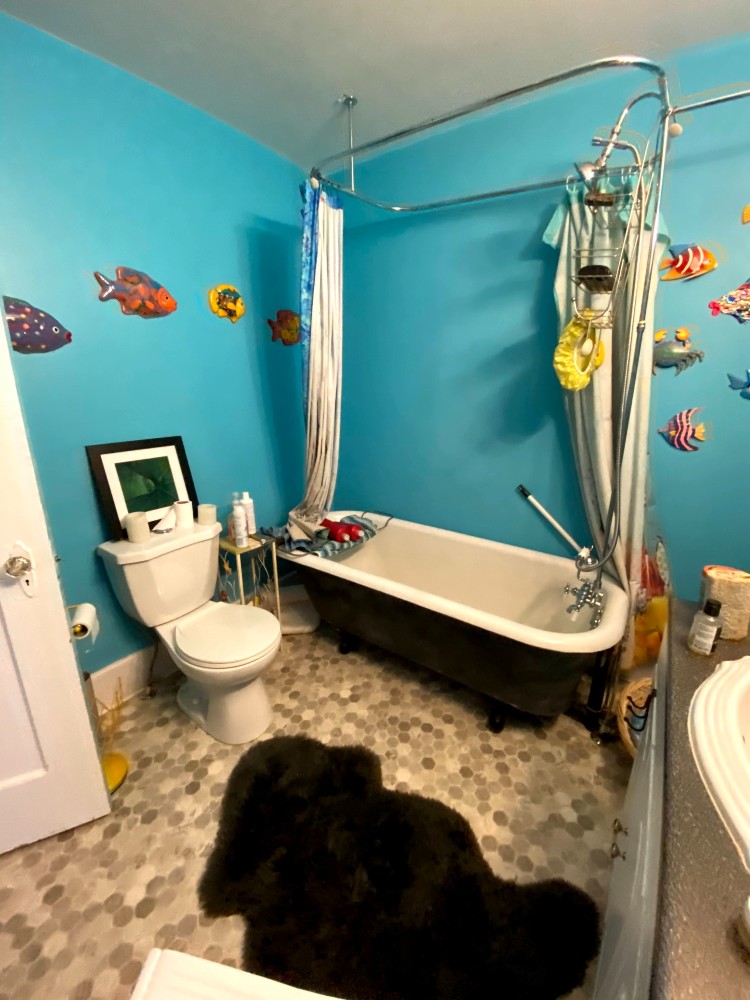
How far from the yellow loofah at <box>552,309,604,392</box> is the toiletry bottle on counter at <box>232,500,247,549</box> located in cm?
153

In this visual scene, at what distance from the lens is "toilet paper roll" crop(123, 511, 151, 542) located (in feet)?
5.56

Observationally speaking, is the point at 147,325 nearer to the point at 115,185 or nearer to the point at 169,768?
the point at 115,185

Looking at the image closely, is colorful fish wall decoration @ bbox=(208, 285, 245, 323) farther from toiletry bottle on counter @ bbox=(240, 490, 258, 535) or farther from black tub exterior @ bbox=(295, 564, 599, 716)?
black tub exterior @ bbox=(295, 564, 599, 716)

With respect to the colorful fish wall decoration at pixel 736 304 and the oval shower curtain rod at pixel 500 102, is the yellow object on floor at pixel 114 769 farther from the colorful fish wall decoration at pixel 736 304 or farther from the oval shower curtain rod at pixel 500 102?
the colorful fish wall decoration at pixel 736 304

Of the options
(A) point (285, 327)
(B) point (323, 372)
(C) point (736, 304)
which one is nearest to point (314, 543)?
(B) point (323, 372)

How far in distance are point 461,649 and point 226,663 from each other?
897 millimetres

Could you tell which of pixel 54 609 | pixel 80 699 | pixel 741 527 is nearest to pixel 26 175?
pixel 54 609

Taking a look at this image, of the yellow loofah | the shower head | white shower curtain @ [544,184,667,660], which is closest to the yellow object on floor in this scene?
white shower curtain @ [544,184,667,660]

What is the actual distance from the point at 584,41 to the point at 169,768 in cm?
304

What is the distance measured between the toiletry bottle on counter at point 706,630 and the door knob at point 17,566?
1.77m

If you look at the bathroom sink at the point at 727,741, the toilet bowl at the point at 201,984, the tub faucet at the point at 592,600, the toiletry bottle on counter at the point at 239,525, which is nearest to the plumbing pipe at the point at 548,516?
the tub faucet at the point at 592,600

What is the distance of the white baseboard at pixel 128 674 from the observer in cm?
182

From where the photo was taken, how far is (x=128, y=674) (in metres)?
1.91

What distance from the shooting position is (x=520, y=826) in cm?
137
